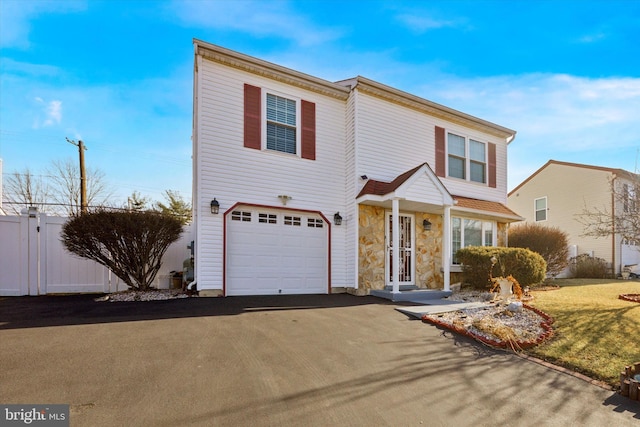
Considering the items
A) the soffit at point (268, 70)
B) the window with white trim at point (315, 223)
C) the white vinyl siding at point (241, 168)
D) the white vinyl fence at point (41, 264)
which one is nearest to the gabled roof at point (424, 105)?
the soffit at point (268, 70)

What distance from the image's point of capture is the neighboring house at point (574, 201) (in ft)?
53.2

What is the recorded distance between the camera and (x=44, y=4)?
6492mm

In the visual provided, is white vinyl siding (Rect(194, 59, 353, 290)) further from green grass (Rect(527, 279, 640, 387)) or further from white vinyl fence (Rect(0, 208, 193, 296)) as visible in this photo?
green grass (Rect(527, 279, 640, 387))

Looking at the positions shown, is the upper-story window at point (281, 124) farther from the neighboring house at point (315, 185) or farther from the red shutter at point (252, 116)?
the red shutter at point (252, 116)

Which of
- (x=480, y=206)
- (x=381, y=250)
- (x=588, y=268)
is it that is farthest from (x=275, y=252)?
(x=588, y=268)

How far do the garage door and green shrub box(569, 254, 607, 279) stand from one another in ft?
45.3

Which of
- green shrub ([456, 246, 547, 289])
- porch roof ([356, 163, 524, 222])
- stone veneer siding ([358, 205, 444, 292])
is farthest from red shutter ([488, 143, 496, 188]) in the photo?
green shrub ([456, 246, 547, 289])

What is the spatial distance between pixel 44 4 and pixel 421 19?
846 cm

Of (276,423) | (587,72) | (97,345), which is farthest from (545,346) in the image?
(587,72)

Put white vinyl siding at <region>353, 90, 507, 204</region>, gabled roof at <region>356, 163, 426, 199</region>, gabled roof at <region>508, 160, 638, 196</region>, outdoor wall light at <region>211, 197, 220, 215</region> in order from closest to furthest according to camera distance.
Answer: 1. outdoor wall light at <region>211, 197, 220, 215</region>
2. gabled roof at <region>356, 163, 426, 199</region>
3. white vinyl siding at <region>353, 90, 507, 204</region>
4. gabled roof at <region>508, 160, 638, 196</region>

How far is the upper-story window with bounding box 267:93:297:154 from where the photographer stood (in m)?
8.85

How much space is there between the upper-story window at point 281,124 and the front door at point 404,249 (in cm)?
376

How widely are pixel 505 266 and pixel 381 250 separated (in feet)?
11.4

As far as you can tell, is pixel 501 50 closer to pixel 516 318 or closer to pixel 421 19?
pixel 421 19
